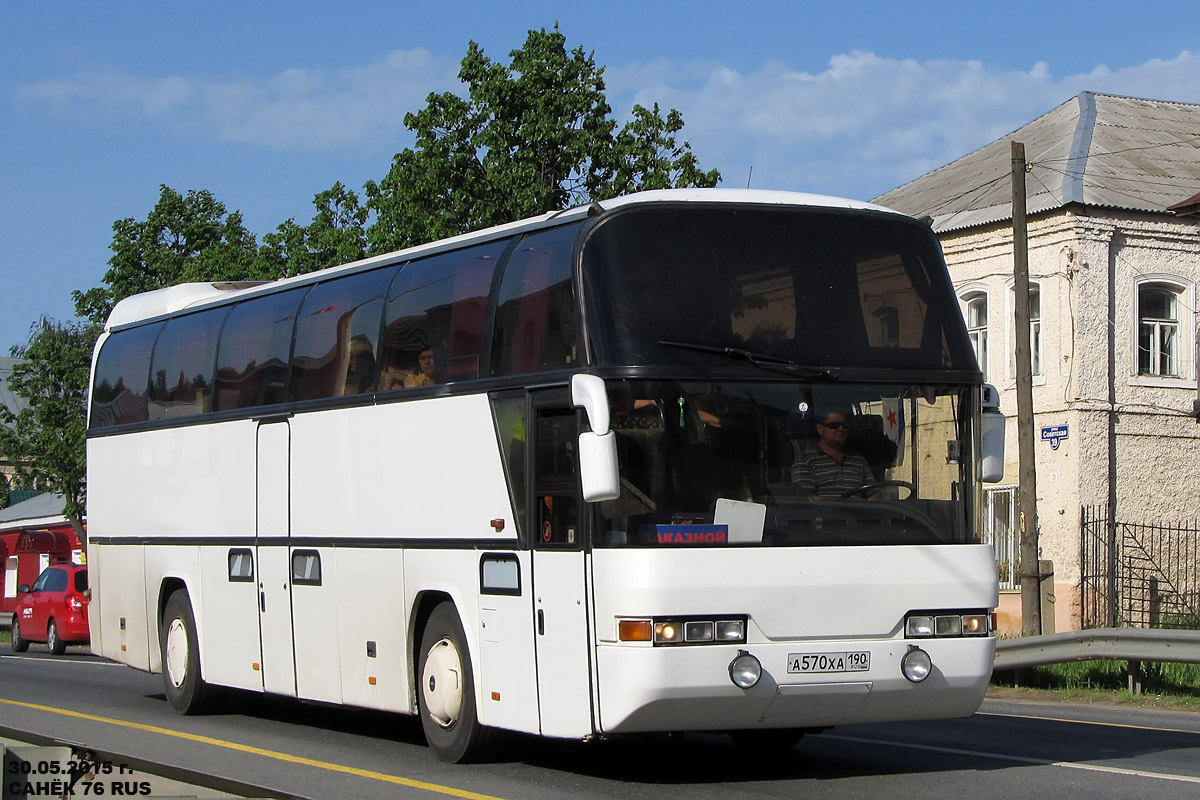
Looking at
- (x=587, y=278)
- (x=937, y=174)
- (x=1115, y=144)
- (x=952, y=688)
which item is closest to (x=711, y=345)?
(x=587, y=278)

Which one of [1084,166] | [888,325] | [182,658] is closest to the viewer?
[888,325]

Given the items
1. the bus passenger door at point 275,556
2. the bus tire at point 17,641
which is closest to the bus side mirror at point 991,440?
the bus passenger door at point 275,556

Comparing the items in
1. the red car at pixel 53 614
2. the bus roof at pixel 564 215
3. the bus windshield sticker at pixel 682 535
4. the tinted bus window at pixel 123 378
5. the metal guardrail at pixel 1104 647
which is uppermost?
the bus roof at pixel 564 215

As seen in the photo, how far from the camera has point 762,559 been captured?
9438 mm

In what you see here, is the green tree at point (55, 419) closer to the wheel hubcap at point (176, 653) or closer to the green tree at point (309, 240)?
the green tree at point (309, 240)

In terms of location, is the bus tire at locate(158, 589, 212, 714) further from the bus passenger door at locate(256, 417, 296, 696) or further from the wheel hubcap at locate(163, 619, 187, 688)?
the bus passenger door at locate(256, 417, 296, 696)

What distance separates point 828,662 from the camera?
31.3ft

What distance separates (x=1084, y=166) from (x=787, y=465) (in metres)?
22.7

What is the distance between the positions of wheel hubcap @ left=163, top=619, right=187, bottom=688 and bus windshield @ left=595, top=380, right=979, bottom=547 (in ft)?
25.1

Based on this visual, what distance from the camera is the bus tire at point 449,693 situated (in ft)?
36.1

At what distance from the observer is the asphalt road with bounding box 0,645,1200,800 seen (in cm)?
970

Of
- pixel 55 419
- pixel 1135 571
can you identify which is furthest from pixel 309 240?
pixel 1135 571

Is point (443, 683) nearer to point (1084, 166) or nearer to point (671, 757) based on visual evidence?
point (671, 757)

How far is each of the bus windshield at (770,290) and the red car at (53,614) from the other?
23493 mm
